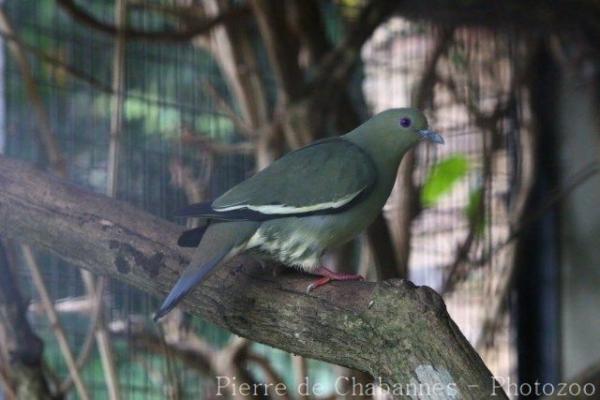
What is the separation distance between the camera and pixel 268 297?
1.80 meters

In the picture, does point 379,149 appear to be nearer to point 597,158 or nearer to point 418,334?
point 418,334

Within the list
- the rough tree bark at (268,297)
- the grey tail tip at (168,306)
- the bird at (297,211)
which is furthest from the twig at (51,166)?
the grey tail tip at (168,306)

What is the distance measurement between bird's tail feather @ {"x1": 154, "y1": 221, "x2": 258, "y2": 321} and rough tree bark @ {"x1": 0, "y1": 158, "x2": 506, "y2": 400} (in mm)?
102

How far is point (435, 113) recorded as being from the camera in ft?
11.3

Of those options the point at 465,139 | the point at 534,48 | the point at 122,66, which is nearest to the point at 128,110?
the point at 122,66

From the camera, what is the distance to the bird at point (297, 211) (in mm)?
1815

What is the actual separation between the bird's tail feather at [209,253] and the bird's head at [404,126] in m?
0.48

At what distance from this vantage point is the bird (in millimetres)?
1815

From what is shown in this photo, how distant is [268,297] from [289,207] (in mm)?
199

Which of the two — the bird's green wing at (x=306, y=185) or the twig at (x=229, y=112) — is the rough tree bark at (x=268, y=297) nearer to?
the bird's green wing at (x=306, y=185)

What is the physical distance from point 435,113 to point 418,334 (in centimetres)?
200

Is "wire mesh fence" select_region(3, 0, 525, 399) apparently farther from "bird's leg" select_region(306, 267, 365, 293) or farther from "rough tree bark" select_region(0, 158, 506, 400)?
"bird's leg" select_region(306, 267, 365, 293)

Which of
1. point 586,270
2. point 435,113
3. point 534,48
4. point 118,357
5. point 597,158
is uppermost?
point 534,48

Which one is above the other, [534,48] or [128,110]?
[534,48]
